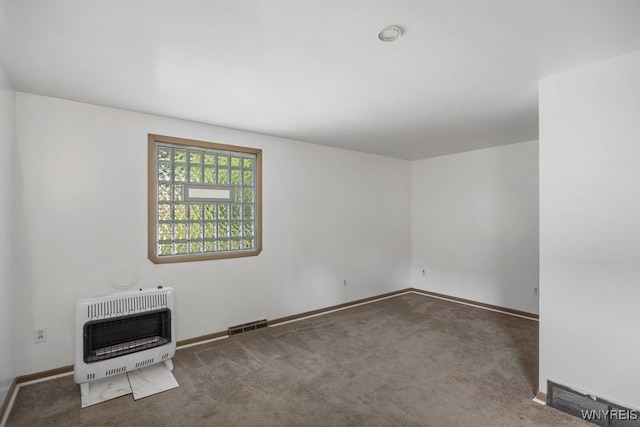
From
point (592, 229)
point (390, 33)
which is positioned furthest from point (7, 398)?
point (592, 229)

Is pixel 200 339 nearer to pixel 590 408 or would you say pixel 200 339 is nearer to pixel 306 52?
pixel 306 52

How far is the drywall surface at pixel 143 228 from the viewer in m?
2.63

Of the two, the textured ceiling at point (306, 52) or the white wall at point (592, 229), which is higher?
the textured ceiling at point (306, 52)

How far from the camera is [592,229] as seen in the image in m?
2.13

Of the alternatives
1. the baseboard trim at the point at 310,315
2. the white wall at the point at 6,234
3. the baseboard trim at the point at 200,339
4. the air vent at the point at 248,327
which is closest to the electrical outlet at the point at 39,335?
the white wall at the point at 6,234

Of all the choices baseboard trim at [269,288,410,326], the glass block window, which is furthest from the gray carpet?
the glass block window

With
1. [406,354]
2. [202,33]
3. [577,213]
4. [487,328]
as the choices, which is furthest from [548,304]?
[202,33]

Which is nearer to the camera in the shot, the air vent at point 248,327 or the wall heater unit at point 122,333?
the wall heater unit at point 122,333

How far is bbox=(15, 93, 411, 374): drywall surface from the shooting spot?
2.63m

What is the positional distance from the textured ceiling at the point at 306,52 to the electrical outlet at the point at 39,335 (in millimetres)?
1988

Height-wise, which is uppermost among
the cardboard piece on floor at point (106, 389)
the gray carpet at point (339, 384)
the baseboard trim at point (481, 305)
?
the baseboard trim at point (481, 305)

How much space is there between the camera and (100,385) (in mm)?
2562

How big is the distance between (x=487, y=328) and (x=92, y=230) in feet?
14.6

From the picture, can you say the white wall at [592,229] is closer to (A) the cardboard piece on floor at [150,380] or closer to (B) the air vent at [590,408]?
(B) the air vent at [590,408]
